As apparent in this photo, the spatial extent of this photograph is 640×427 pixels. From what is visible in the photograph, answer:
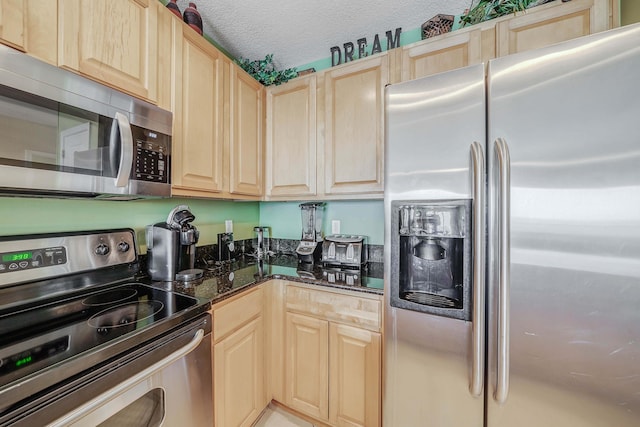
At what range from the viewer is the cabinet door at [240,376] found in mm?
1192

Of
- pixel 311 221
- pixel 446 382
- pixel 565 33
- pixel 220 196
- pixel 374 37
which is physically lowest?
pixel 446 382

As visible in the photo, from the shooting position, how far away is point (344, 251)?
69.4 inches

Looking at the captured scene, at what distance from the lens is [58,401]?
62 centimetres

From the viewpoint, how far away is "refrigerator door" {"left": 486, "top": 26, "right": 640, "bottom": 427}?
2.50 ft

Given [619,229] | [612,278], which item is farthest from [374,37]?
[612,278]

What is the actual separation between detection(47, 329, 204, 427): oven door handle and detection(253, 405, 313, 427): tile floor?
96 centimetres

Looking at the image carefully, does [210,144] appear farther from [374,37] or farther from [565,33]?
[565,33]

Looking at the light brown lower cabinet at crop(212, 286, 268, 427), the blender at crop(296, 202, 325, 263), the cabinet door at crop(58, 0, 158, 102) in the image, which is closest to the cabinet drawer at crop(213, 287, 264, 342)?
the light brown lower cabinet at crop(212, 286, 268, 427)

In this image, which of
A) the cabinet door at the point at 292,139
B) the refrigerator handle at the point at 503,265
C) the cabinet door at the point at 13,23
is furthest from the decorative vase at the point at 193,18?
the refrigerator handle at the point at 503,265

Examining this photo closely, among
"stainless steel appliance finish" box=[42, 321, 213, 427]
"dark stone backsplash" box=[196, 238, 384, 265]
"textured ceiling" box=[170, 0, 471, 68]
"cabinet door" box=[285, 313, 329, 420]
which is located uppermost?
"textured ceiling" box=[170, 0, 471, 68]

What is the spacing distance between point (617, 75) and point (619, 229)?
485mm

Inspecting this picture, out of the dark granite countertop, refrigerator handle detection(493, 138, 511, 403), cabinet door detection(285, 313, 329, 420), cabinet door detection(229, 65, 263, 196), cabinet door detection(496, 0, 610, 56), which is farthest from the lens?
cabinet door detection(229, 65, 263, 196)

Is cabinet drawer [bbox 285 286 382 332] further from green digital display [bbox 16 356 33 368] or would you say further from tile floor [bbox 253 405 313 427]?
green digital display [bbox 16 356 33 368]

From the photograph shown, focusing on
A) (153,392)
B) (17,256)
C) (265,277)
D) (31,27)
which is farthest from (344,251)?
(31,27)
